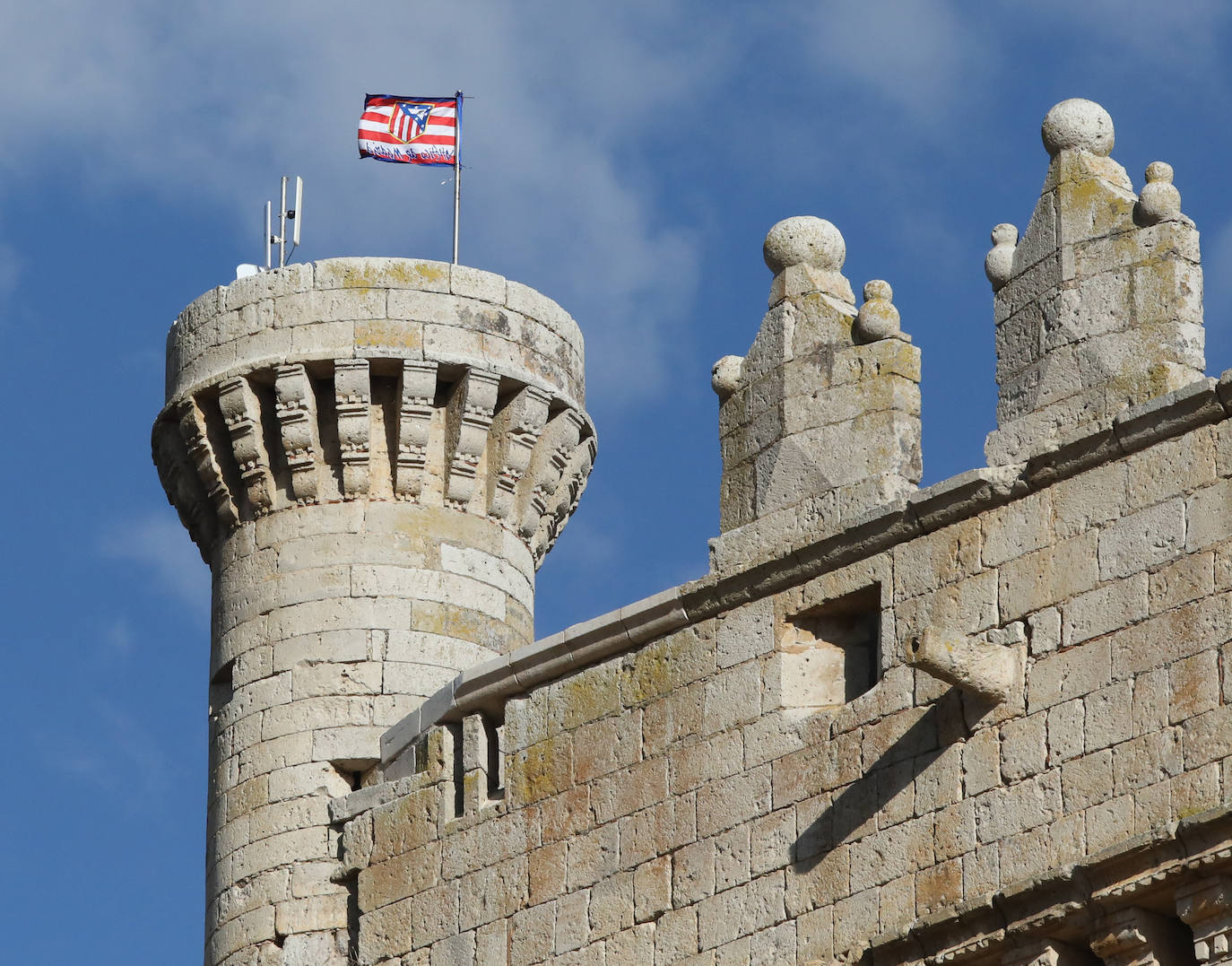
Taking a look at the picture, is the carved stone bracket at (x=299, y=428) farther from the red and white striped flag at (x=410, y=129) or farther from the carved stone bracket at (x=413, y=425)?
the red and white striped flag at (x=410, y=129)

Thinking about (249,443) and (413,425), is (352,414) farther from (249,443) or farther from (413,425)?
(249,443)

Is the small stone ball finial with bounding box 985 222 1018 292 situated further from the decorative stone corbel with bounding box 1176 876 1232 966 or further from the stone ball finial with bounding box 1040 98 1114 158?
the decorative stone corbel with bounding box 1176 876 1232 966

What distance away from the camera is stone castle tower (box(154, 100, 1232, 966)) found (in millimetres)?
14367

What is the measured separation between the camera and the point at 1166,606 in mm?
14312

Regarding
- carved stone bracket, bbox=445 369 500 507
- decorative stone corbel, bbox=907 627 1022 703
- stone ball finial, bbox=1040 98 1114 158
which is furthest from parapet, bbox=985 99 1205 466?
carved stone bracket, bbox=445 369 500 507

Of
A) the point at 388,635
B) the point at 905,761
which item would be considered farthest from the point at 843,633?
the point at 388,635

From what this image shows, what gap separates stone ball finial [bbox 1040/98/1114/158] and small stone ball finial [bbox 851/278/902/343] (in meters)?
1.12

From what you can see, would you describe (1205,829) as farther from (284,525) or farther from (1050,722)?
(284,525)

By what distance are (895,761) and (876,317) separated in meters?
2.27

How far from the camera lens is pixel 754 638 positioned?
1614cm

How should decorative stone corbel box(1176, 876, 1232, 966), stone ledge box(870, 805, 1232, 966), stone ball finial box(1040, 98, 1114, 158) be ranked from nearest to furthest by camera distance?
decorative stone corbel box(1176, 876, 1232, 966) < stone ledge box(870, 805, 1232, 966) < stone ball finial box(1040, 98, 1114, 158)

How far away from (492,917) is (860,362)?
332 cm

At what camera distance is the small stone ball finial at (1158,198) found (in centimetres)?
1517

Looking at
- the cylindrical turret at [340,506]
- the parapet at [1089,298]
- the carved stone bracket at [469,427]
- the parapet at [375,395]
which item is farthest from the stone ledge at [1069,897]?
the parapet at [375,395]
